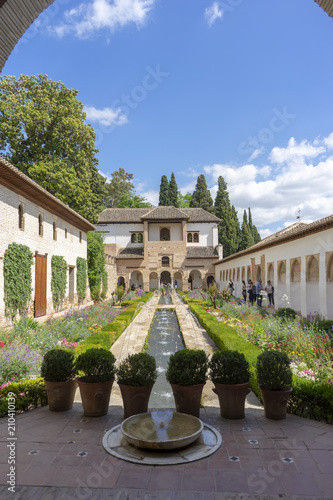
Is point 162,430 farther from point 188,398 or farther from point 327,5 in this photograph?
point 327,5

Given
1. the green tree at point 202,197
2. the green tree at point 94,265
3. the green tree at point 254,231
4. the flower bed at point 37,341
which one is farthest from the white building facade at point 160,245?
the flower bed at point 37,341

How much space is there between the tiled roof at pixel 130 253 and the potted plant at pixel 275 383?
31687 millimetres

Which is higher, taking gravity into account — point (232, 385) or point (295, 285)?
point (295, 285)

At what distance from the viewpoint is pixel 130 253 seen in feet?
121

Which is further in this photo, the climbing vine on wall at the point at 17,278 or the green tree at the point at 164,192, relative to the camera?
the green tree at the point at 164,192

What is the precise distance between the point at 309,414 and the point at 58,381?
3347 mm

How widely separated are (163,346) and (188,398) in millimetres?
5898

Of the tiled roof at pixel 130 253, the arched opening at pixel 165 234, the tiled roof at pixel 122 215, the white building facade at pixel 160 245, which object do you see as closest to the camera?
the tiled roof at pixel 130 253

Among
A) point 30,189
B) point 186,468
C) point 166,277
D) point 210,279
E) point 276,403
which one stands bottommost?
point 186,468

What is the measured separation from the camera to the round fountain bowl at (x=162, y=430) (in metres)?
3.37

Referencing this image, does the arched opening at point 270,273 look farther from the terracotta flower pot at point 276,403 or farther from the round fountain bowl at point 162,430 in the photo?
the round fountain bowl at point 162,430

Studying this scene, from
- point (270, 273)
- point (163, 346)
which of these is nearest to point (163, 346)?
point (163, 346)

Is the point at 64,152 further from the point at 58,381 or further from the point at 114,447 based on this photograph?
the point at 114,447

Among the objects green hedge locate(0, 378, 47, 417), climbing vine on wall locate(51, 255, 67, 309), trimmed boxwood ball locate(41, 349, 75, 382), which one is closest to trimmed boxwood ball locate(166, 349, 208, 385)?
trimmed boxwood ball locate(41, 349, 75, 382)
